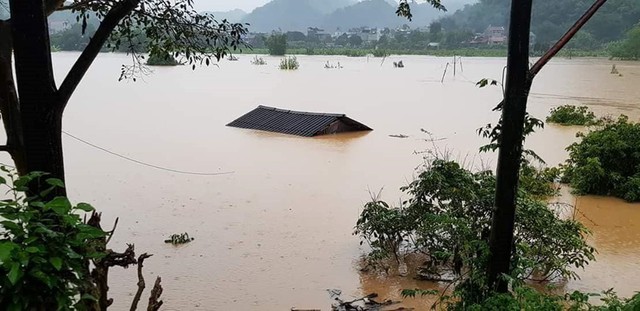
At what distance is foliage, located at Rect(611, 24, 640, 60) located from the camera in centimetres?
3478

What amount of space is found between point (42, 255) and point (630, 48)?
133ft

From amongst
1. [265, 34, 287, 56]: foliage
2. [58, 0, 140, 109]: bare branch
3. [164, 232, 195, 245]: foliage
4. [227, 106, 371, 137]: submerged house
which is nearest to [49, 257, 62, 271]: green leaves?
[58, 0, 140, 109]: bare branch

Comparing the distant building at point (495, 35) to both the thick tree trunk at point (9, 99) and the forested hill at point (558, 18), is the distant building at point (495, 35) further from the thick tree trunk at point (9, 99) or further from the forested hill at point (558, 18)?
the thick tree trunk at point (9, 99)

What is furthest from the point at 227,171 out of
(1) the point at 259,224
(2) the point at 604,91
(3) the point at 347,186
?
(2) the point at 604,91

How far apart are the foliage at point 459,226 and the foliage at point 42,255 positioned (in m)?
2.43

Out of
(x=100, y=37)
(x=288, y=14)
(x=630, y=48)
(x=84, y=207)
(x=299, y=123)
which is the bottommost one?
(x=299, y=123)

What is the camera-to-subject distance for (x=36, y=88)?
2.15 meters

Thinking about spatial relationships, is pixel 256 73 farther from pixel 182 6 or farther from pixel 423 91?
pixel 182 6

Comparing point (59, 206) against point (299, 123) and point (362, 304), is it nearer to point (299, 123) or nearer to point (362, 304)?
point (362, 304)

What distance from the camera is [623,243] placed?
5535 millimetres

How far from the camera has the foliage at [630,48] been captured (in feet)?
114

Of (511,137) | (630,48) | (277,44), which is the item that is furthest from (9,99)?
(277,44)

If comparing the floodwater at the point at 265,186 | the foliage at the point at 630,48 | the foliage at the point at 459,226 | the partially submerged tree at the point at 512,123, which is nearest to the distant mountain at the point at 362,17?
the foliage at the point at 630,48

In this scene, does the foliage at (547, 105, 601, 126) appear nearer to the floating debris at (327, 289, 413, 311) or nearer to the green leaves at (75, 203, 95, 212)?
the floating debris at (327, 289, 413, 311)
